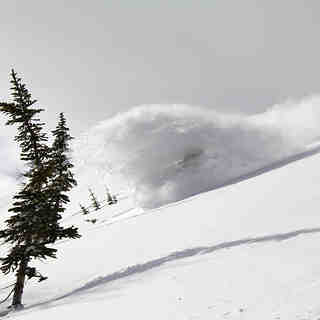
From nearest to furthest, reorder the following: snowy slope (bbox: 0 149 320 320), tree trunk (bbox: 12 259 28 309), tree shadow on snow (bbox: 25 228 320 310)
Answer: snowy slope (bbox: 0 149 320 320) → tree shadow on snow (bbox: 25 228 320 310) → tree trunk (bbox: 12 259 28 309)

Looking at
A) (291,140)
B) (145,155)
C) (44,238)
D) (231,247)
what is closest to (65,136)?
(44,238)

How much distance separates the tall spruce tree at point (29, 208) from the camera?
1433 cm

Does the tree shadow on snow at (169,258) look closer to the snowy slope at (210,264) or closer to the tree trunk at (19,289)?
the snowy slope at (210,264)

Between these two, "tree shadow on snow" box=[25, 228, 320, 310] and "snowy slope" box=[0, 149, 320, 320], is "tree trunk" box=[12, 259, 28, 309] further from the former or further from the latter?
"tree shadow on snow" box=[25, 228, 320, 310]

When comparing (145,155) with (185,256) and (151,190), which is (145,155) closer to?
(151,190)

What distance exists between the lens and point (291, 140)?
1425 inches

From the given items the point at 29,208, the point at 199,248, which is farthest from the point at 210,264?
the point at 29,208

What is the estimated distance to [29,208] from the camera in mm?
14703

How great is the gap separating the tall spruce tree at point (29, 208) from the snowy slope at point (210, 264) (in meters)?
2.06

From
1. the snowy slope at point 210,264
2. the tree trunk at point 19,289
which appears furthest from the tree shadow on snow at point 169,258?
the tree trunk at point 19,289

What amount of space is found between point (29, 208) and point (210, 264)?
28.8 ft

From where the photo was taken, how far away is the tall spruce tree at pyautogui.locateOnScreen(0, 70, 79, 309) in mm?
14328

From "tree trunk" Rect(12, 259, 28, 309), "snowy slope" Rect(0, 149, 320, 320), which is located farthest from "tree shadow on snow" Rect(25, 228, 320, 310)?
"tree trunk" Rect(12, 259, 28, 309)

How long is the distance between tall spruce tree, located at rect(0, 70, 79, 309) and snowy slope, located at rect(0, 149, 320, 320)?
6.76 feet
